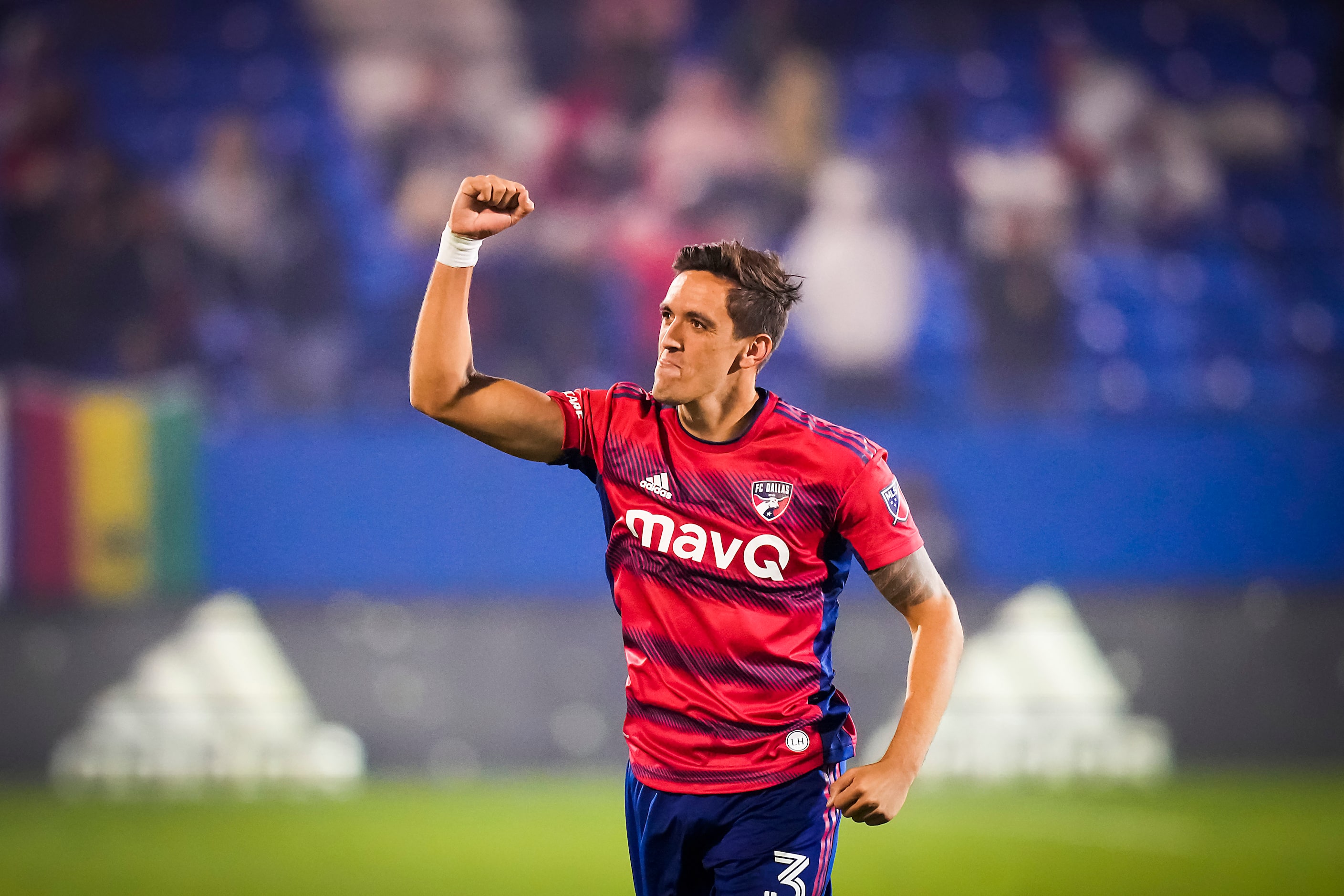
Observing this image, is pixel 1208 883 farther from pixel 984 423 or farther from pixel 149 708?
pixel 149 708

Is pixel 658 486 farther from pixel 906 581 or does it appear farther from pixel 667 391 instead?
pixel 906 581

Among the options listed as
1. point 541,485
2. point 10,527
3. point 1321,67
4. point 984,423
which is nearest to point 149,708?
point 10,527

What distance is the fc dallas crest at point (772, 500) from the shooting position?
2.88 meters

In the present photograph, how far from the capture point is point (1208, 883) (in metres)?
5.94

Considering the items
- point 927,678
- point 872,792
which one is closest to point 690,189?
point 927,678

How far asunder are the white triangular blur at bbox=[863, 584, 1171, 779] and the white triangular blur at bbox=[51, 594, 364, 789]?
383 cm

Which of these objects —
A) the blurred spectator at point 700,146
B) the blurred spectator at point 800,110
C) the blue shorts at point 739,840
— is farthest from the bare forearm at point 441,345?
the blurred spectator at point 800,110

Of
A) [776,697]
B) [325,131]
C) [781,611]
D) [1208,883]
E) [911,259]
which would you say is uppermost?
[325,131]

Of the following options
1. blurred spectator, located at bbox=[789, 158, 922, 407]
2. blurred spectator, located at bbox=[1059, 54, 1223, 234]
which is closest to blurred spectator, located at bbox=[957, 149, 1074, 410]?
blurred spectator, located at bbox=[1059, 54, 1223, 234]

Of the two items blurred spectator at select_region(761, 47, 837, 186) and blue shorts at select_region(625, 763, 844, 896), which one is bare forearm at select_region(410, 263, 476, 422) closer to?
blue shorts at select_region(625, 763, 844, 896)

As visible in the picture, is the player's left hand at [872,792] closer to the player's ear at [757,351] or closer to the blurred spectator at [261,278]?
the player's ear at [757,351]

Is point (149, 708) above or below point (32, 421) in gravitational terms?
below

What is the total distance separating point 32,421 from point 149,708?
2071mm

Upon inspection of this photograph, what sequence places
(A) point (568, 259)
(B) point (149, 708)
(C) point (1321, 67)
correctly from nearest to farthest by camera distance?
1. (B) point (149, 708)
2. (A) point (568, 259)
3. (C) point (1321, 67)
